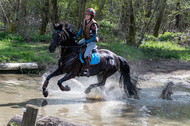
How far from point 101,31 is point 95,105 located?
13519 millimetres

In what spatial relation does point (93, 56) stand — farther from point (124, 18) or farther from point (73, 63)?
point (124, 18)

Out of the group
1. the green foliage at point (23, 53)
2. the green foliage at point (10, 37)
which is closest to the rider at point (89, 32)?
the green foliage at point (23, 53)

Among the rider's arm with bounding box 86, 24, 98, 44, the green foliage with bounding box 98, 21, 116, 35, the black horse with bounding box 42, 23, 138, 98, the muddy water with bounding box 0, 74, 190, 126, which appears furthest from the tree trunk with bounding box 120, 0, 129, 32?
the rider's arm with bounding box 86, 24, 98, 44

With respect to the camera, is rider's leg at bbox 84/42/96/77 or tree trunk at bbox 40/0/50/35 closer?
rider's leg at bbox 84/42/96/77

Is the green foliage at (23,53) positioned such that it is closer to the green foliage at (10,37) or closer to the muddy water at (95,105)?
the green foliage at (10,37)

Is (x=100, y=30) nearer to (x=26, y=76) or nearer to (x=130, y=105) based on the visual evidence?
(x=26, y=76)

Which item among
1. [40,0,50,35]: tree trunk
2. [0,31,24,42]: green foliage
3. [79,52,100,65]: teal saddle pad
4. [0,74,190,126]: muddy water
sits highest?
[40,0,50,35]: tree trunk

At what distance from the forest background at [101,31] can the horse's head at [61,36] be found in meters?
4.81

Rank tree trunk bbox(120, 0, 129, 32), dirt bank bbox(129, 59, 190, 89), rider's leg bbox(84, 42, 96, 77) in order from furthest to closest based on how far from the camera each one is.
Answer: tree trunk bbox(120, 0, 129, 32), dirt bank bbox(129, 59, 190, 89), rider's leg bbox(84, 42, 96, 77)

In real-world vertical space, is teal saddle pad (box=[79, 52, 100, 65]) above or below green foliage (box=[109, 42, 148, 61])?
above

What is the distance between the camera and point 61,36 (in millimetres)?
7426

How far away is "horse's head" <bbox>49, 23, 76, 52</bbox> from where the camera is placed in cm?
721

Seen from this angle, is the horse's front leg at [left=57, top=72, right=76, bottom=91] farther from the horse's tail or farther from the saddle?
the horse's tail

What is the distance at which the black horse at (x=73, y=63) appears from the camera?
7.47m
